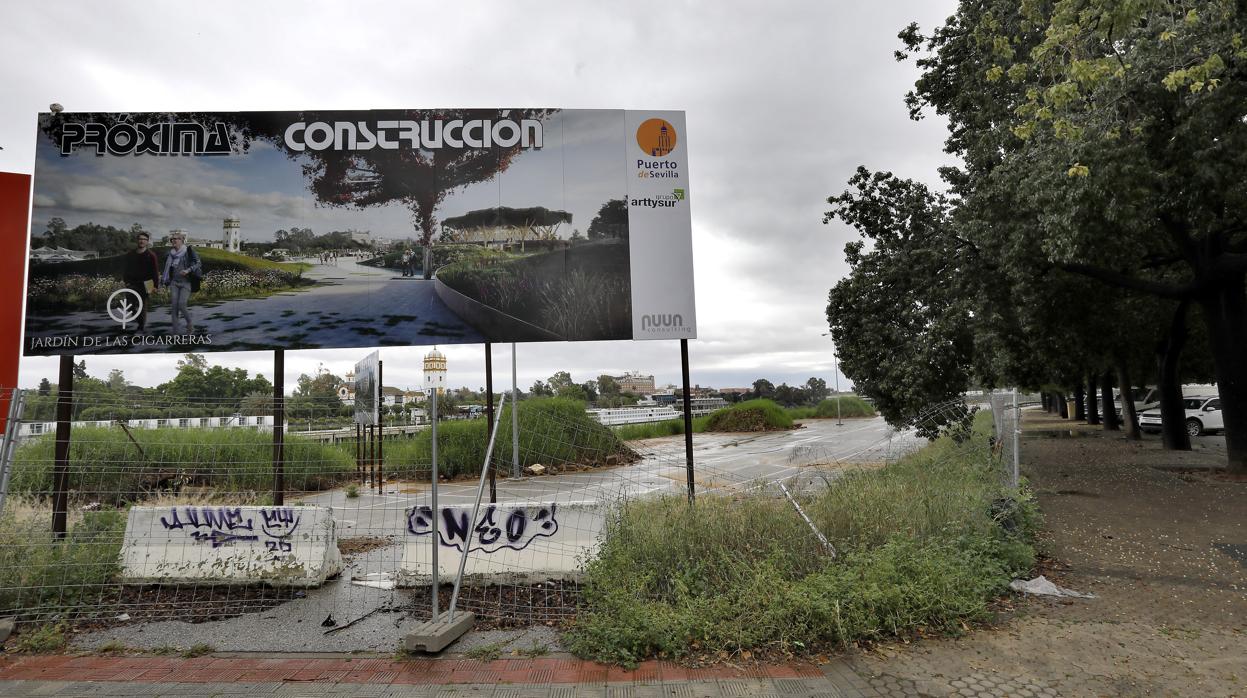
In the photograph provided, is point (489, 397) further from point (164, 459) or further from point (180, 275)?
point (164, 459)

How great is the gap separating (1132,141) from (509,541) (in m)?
10.4

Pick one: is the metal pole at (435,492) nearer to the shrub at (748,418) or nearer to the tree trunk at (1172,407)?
the tree trunk at (1172,407)

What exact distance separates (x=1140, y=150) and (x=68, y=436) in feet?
46.3

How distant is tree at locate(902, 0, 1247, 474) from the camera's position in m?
8.87

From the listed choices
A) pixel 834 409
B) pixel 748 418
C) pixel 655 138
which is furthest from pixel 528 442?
pixel 834 409

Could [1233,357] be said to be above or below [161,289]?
below

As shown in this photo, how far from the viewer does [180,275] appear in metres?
7.77

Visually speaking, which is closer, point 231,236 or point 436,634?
point 436,634

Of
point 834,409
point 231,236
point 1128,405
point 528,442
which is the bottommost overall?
point 834,409

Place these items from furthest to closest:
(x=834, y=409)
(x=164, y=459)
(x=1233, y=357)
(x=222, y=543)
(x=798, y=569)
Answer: (x=834, y=409)
(x=1233, y=357)
(x=164, y=459)
(x=222, y=543)
(x=798, y=569)

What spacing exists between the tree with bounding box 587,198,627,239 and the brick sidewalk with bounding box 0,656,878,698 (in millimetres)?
4758

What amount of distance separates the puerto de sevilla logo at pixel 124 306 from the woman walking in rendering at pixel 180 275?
34cm

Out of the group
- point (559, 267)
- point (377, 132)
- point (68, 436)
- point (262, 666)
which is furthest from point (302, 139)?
point (262, 666)

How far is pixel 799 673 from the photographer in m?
4.42
